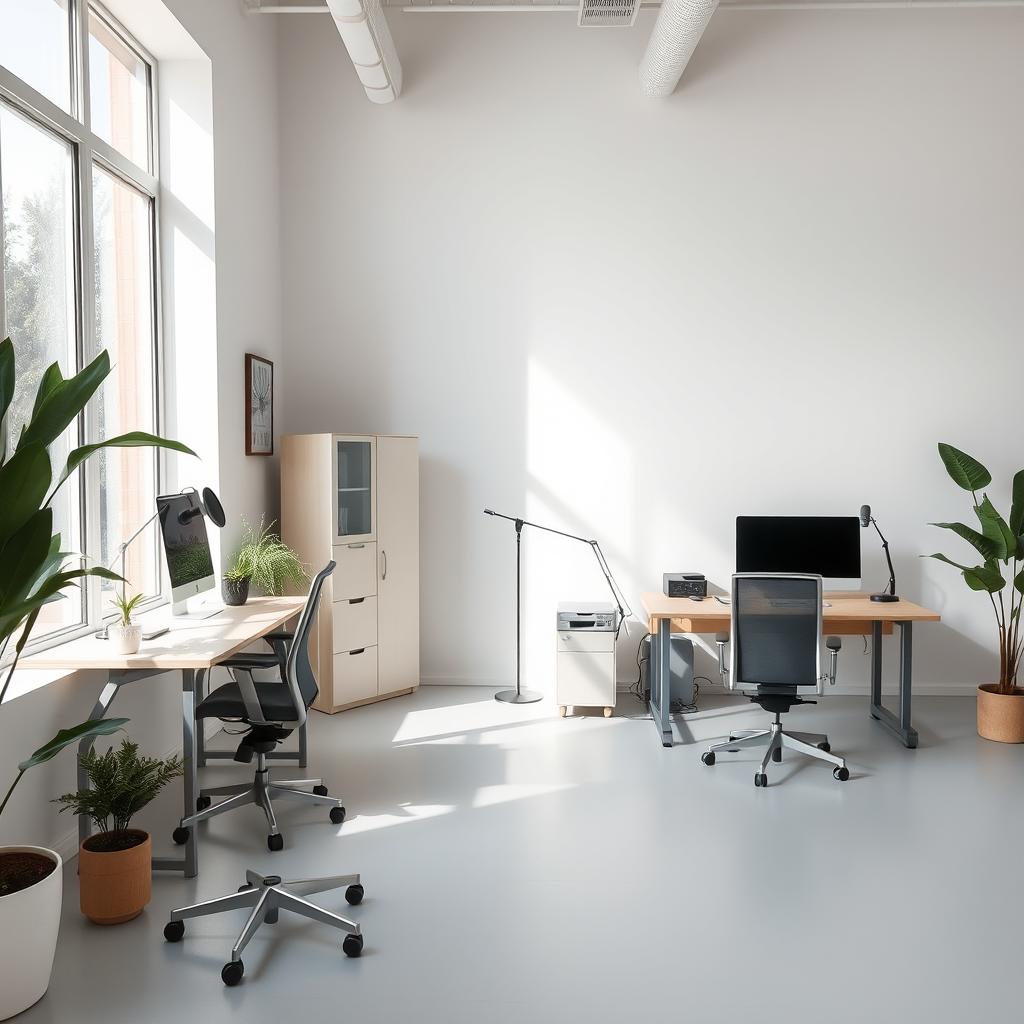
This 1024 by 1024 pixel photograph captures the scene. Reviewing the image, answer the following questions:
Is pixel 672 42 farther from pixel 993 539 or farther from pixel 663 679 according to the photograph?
pixel 663 679

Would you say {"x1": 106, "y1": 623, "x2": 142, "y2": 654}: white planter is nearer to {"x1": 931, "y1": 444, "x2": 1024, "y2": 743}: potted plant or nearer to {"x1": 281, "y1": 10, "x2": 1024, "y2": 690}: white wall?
{"x1": 281, "y1": 10, "x2": 1024, "y2": 690}: white wall

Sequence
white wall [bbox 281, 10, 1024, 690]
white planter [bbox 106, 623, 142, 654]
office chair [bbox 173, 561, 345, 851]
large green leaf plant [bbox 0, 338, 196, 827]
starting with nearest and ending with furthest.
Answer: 1. large green leaf plant [bbox 0, 338, 196, 827]
2. white planter [bbox 106, 623, 142, 654]
3. office chair [bbox 173, 561, 345, 851]
4. white wall [bbox 281, 10, 1024, 690]

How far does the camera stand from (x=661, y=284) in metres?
5.48

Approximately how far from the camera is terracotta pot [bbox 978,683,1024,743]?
4.63m

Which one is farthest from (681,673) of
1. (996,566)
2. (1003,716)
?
(996,566)

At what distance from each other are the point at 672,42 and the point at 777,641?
3.10m

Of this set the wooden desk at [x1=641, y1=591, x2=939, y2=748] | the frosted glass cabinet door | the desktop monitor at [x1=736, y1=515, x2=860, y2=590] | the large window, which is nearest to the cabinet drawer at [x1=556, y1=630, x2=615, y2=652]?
the wooden desk at [x1=641, y1=591, x2=939, y2=748]

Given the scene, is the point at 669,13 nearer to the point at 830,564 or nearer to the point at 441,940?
the point at 830,564

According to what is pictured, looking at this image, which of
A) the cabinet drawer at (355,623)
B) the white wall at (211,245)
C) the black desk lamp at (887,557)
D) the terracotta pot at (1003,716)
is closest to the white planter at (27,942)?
the white wall at (211,245)

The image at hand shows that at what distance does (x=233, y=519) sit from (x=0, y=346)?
2.64 metres

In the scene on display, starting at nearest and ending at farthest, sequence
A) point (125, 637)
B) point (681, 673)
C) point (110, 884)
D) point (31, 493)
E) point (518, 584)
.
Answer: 1. point (31, 493)
2. point (110, 884)
3. point (125, 637)
4. point (681, 673)
5. point (518, 584)

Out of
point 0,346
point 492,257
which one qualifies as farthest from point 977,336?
point 0,346

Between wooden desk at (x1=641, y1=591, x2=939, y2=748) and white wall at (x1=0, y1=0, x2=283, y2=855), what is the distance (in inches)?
90.3

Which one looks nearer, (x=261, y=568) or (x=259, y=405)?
(x=261, y=568)
